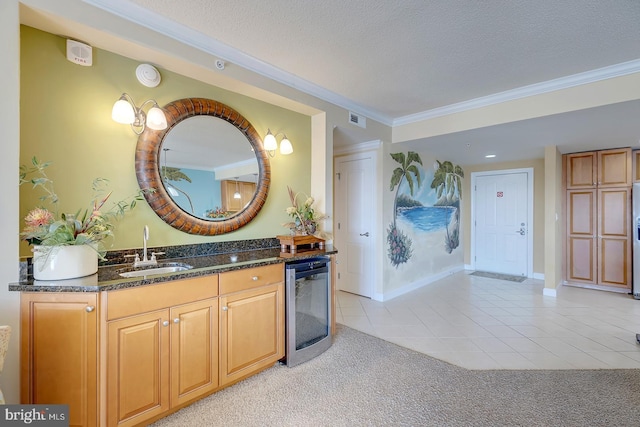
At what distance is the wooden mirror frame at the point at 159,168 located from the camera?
6.80 ft

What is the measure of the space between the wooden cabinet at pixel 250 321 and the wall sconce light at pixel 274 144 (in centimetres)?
116

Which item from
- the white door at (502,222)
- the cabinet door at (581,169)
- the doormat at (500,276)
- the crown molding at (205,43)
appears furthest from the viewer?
the white door at (502,222)

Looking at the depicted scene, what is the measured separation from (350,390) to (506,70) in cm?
305

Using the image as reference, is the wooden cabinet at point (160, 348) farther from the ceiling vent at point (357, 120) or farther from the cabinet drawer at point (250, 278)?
the ceiling vent at point (357, 120)

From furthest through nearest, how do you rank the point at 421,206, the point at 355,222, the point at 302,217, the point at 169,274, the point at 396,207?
the point at 421,206
the point at 355,222
the point at 396,207
the point at 302,217
the point at 169,274

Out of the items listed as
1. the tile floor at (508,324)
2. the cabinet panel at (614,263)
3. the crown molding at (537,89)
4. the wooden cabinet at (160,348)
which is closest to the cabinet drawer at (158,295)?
the wooden cabinet at (160,348)

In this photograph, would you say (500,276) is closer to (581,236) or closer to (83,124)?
(581,236)

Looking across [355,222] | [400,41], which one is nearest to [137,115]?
[400,41]

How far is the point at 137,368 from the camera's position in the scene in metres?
1.60

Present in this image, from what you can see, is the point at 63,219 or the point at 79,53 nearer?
the point at 63,219

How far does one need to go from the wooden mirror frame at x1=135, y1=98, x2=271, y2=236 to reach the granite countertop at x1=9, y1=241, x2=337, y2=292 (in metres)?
0.26

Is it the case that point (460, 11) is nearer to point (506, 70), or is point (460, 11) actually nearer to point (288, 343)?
point (506, 70)

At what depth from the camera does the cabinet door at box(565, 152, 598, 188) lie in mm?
4641

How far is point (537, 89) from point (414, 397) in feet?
10.4
